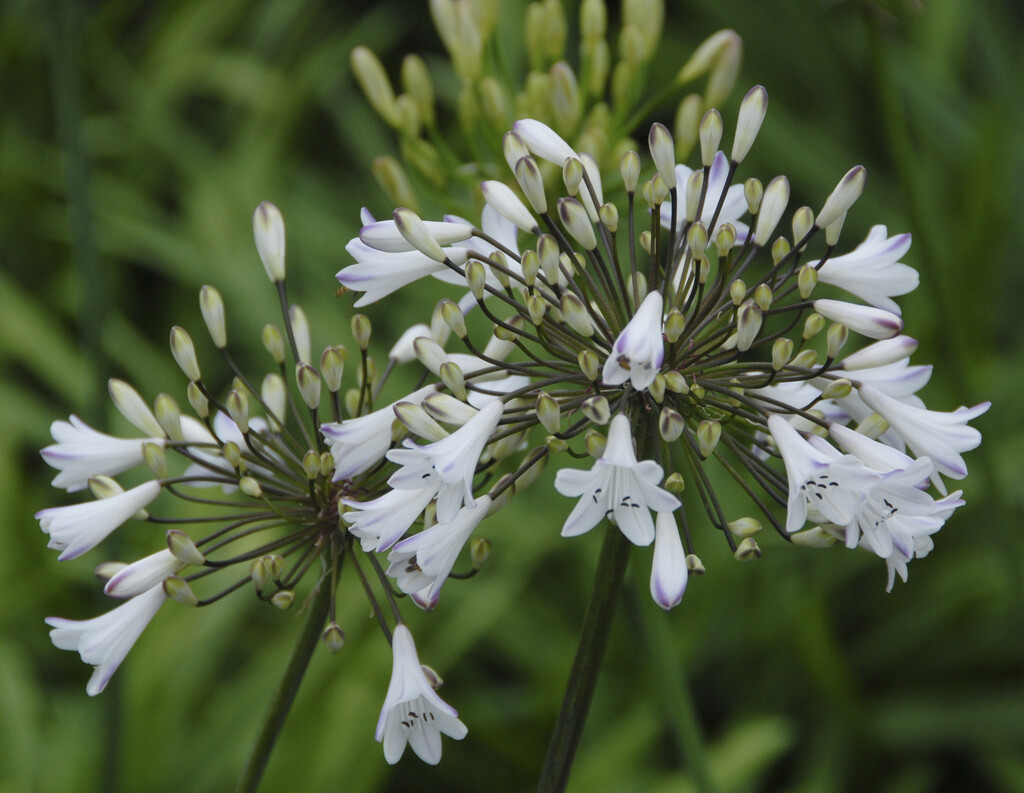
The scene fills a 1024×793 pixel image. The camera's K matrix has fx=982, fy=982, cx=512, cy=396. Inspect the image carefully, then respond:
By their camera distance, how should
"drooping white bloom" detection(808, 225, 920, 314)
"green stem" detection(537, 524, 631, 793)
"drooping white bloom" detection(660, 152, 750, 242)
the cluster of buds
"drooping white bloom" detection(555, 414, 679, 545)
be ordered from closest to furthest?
"drooping white bloom" detection(555, 414, 679, 545)
"green stem" detection(537, 524, 631, 793)
"drooping white bloom" detection(808, 225, 920, 314)
"drooping white bloom" detection(660, 152, 750, 242)
the cluster of buds

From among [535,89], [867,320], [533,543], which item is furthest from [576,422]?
[533,543]

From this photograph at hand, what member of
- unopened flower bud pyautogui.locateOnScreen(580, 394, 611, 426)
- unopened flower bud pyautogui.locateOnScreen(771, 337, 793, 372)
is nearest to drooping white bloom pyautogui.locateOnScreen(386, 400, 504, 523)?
unopened flower bud pyautogui.locateOnScreen(580, 394, 611, 426)

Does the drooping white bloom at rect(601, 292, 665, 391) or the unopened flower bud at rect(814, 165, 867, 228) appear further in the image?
the unopened flower bud at rect(814, 165, 867, 228)

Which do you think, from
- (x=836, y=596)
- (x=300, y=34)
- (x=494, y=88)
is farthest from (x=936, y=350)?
(x=300, y=34)

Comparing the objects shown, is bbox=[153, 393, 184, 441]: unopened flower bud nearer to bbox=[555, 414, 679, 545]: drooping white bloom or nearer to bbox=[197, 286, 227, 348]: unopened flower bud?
bbox=[197, 286, 227, 348]: unopened flower bud

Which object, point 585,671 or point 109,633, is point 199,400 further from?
point 585,671

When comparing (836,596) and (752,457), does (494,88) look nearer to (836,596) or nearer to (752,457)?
(752,457)
